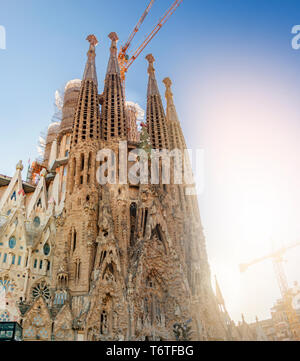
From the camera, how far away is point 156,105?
114ft

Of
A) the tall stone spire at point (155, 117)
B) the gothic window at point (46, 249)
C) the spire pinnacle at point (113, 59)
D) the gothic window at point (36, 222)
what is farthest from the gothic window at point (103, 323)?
the spire pinnacle at point (113, 59)

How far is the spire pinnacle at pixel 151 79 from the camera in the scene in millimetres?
36188

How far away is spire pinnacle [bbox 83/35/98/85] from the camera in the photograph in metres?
30.9

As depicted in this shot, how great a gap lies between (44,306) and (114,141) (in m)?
13.0

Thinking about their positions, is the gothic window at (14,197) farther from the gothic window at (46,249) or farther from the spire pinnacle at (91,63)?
the spire pinnacle at (91,63)

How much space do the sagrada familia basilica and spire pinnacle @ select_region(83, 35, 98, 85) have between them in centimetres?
43

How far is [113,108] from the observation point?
30.3 m

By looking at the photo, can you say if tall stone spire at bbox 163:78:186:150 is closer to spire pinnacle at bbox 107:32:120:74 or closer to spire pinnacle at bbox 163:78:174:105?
spire pinnacle at bbox 163:78:174:105

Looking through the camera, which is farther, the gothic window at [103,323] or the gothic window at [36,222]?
the gothic window at [36,222]

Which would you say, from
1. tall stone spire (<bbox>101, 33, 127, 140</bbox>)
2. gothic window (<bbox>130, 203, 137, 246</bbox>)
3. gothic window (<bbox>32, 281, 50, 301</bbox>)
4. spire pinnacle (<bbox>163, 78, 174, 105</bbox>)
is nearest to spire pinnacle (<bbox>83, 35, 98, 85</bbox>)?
tall stone spire (<bbox>101, 33, 127, 140</bbox>)

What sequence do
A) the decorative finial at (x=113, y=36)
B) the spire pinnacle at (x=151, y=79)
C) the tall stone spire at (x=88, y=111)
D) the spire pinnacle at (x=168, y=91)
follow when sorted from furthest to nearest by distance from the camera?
1. the spire pinnacle at (x=168, y=91)
2. the decorative finial at (x=113, y=36)
3. the spire pinnacle at (x=151, y=79)
4. the tall stone spire at (x=88, y=111)

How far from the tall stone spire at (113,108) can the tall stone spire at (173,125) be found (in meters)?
5.85
